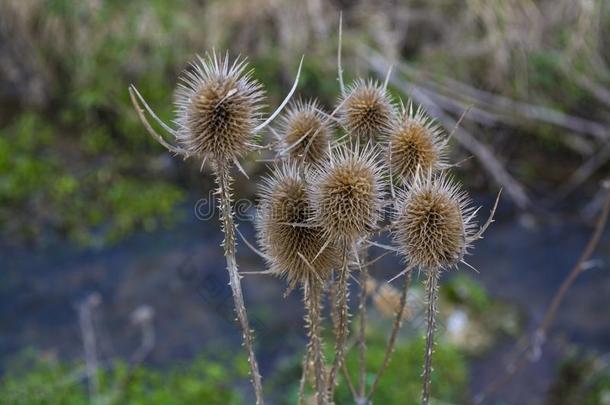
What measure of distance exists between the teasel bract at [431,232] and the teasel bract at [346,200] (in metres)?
0.06

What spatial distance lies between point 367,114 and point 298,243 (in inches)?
12.6

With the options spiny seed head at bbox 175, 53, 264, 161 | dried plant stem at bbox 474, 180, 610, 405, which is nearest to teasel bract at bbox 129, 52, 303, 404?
spiny seed head at bbox 175, 53, 264, 161

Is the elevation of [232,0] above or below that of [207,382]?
above

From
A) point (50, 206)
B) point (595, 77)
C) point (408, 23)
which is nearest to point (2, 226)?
point (50, 206)

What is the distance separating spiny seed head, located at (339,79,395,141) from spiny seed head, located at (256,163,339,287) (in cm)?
17

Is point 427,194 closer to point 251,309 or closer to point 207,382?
point 207,382

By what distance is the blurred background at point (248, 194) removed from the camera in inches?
128

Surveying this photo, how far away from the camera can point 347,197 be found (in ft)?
4.53

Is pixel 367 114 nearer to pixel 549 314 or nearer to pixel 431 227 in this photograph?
pixel 431 227

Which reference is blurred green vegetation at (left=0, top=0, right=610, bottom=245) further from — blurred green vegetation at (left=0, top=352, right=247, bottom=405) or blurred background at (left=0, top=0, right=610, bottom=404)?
blurred green vegetation at (left=0, top=352, right=247, bottom=405)

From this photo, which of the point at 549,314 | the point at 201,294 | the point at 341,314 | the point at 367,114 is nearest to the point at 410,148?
the point at 367,114

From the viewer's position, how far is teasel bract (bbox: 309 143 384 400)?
1.38 m

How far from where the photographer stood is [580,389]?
3240mm

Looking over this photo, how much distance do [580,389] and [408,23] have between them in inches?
97.1
